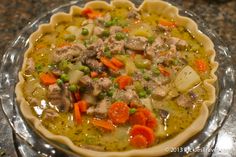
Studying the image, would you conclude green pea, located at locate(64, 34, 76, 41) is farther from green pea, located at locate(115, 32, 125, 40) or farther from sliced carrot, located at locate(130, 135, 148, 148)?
A: sliced carrot, located at locate(130, 135, 148, 148)

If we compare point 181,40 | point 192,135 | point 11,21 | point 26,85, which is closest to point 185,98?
point 192,135

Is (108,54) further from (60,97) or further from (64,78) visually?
(60,97)

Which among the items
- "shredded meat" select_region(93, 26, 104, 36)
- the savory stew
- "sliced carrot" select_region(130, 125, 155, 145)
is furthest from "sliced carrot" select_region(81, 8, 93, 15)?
"sliced carrot" select_region(130, 125, 155, 145)

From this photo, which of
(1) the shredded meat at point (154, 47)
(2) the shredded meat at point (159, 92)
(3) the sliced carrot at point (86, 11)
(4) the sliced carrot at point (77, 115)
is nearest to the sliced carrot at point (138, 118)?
(2) the shredded meat at point (159, 92)

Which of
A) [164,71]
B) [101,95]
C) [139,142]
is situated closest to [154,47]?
[164,71]

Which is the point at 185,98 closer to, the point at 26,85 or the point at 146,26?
the point at 146,26
